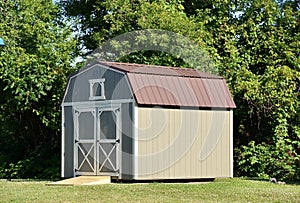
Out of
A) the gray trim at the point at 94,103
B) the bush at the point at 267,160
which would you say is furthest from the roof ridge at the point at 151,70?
the bush at the point at 267,160

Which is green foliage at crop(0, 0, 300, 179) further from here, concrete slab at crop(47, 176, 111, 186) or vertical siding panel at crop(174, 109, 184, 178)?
concrete slab at crop(47, 176, 111, 186)

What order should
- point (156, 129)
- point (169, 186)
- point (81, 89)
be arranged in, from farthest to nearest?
point (81, 89) < point (156, 129) < point (169, 186)

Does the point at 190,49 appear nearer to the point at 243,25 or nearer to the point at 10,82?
the point at 243,25

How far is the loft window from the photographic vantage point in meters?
16.6

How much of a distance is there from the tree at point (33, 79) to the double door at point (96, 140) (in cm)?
355

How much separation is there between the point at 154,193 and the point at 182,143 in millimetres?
2953

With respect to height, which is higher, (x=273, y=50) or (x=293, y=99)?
(x=273, y=50)

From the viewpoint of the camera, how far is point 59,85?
20781 millimetres

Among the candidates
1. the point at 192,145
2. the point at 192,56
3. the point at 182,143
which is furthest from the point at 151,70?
the point at 192,56

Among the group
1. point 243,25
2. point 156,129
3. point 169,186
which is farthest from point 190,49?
point 169,186

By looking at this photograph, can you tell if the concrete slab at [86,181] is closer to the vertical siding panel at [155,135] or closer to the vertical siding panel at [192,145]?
the vertical siding panel at [155,135]

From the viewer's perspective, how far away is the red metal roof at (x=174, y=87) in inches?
628

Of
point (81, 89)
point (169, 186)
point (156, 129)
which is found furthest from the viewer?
point (81, 89)

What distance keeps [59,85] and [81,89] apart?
12.2 ft
